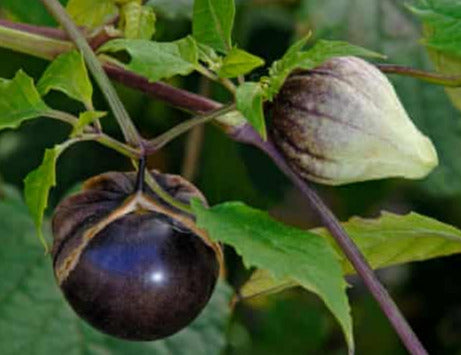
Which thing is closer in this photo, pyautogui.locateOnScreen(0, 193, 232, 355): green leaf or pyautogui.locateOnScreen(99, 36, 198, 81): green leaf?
pyautogui.locateOnScreen(99, 36, 198, 81): green leaf

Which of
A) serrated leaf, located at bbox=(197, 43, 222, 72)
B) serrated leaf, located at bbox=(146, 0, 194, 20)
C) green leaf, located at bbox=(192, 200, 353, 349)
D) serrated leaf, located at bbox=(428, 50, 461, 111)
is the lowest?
serrated leaf, located at bbox=(146, 0, 194, 20)

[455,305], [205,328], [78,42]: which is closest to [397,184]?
[455,305]

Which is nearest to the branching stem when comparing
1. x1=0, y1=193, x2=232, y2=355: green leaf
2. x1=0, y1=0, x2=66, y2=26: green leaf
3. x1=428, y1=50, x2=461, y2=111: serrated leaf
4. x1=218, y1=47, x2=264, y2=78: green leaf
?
x1=218, y1=47, x2=264, y2=78: green leaf

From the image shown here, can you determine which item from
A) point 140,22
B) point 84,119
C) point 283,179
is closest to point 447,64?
point 140,22

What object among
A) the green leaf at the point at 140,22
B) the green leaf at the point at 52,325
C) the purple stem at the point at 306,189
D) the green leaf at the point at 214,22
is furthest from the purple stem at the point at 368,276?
Result: the green leaf at the point at 52,325

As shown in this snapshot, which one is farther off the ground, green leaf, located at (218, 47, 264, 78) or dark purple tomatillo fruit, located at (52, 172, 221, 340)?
green leaf, located at (218, 47, 264, 78)

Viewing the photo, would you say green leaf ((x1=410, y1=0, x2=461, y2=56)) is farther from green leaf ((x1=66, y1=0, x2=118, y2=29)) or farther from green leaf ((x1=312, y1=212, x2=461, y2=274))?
green leaf ((x1=66, y1=0, x2=118, y2=29))

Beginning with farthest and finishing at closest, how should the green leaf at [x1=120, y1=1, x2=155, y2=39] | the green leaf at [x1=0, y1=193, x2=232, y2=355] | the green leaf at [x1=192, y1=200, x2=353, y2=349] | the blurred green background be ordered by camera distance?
the blurred green background
the green leaf at [x1=0, y1=193, x2=232, y2=355]
the green leaf at [x1=120, y1=1, x2=155, y2=39]
the green leaf at [x1=192, y1=200, x2=353, y2=349]
